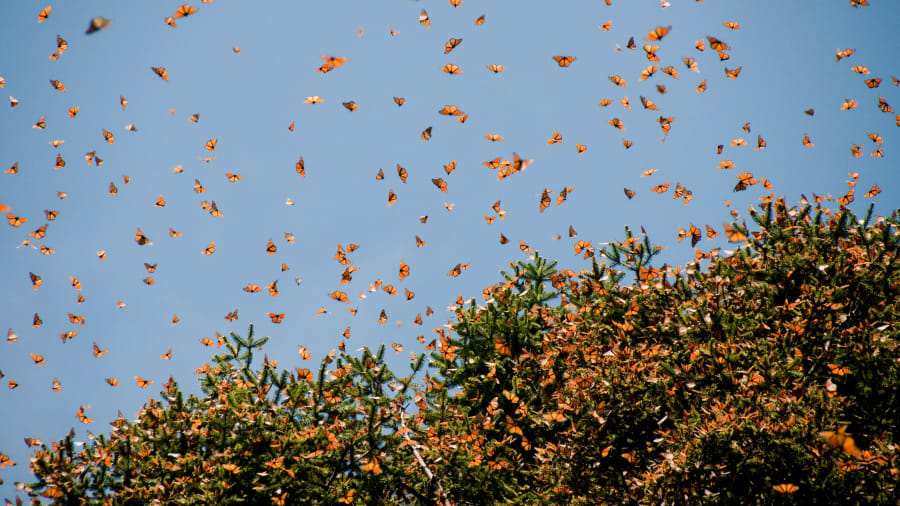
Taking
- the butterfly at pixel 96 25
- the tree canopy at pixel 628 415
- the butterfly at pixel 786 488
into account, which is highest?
the butterfly at pixel 96 25

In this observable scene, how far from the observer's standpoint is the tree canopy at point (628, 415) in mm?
5730

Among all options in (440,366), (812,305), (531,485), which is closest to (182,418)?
(440,366)

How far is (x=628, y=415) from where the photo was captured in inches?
293

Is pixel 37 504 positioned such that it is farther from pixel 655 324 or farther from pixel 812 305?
pixel 812 305

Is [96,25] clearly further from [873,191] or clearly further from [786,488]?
[873,191]

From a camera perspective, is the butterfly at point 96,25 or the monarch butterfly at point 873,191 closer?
the butterfly at point 96,25

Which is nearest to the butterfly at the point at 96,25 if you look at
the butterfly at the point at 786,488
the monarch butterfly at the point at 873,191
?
the butterfly at the point at 786,488

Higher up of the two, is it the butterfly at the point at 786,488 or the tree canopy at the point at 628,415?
the tree canopy at the point at 628,415

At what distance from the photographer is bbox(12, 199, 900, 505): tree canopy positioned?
573cm

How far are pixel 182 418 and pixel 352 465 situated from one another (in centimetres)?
275

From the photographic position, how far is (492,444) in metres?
7.73

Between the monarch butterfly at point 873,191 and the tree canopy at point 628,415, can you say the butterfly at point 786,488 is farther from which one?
the monarch butterfly at point 873,191

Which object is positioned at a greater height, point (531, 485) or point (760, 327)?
point (760, 327)

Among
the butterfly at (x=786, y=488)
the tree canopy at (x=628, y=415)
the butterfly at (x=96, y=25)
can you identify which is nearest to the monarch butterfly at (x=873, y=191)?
the tree canopy at (x=628, y=415)
